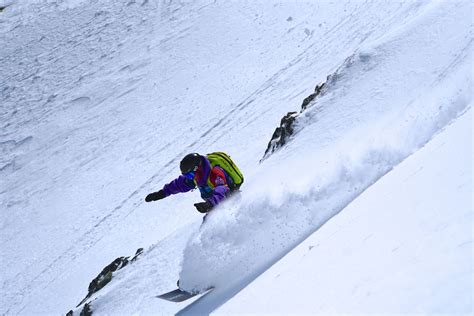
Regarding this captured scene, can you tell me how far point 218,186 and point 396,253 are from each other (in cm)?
361

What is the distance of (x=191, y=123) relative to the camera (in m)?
17.3

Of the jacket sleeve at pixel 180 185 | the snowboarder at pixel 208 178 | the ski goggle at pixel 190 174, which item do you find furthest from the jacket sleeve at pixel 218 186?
the jacket sleeve at pixel 180 185

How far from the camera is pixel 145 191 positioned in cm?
1505

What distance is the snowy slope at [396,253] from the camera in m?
3.17

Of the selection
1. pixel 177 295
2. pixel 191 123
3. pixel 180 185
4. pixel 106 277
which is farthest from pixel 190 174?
pixel 191 123

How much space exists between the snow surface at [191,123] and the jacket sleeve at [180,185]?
68 cm

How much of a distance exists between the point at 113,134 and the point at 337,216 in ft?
46.3

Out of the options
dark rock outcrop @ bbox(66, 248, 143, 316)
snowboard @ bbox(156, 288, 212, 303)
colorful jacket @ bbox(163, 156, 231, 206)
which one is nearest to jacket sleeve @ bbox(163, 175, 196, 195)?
colorful jacket @ bbox(163, 156, 231, 206)

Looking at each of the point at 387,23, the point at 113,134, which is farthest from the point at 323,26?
the point at 113,134

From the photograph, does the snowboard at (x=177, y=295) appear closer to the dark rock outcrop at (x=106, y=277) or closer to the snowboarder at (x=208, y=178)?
the snowboarder at (x=208, y=178)

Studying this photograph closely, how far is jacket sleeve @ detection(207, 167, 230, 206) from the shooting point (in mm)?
7086

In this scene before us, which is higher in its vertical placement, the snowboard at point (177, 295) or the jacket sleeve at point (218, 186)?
the jacket sleeve at point (218, 186)

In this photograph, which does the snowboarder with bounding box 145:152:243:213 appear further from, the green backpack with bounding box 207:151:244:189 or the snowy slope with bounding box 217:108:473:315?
the snowy slope with bounding box 217:108:473:315

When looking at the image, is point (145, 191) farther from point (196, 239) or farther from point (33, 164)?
point (196, 239)
